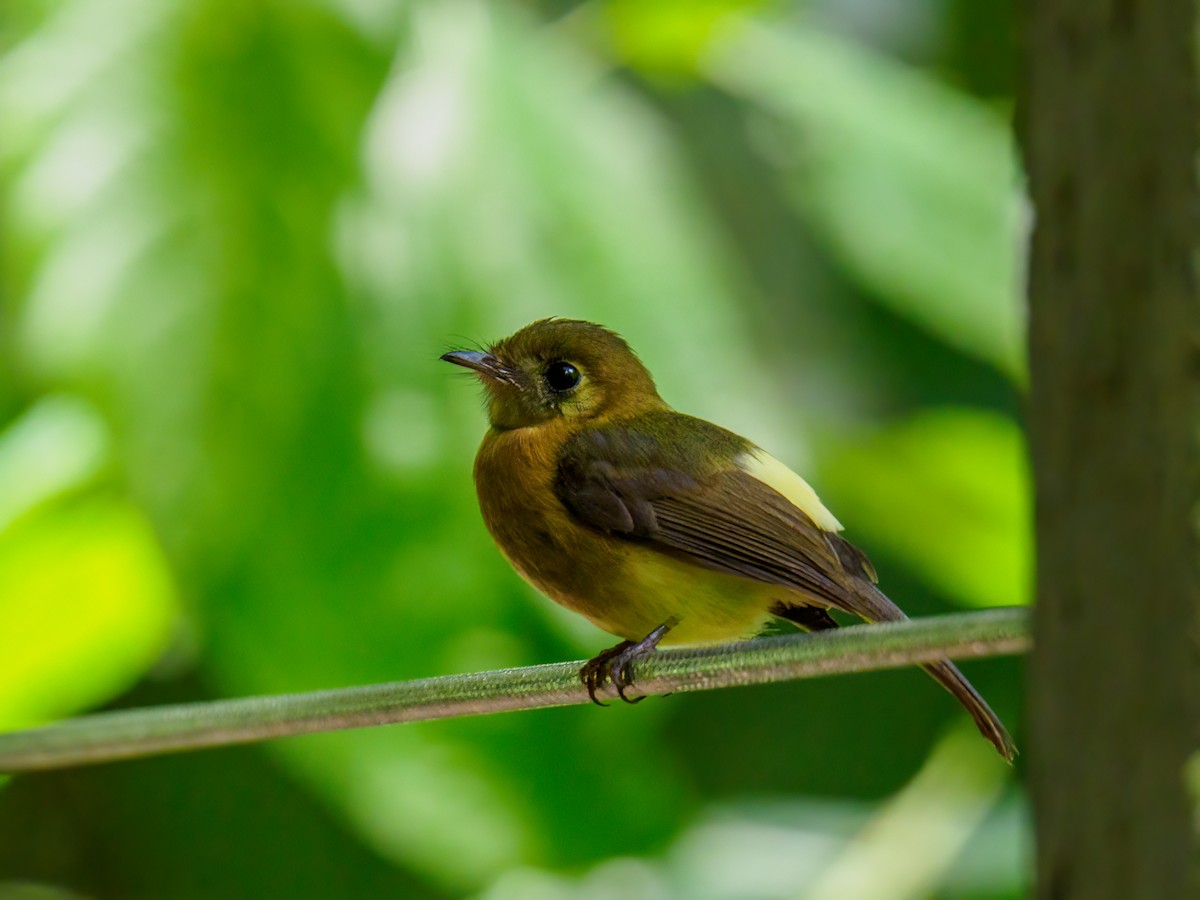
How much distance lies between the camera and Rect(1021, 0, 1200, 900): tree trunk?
77 cm

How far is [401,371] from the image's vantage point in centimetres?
286

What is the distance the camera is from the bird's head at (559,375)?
106 inches

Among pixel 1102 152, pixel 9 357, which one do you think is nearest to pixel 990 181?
pixel 9 357

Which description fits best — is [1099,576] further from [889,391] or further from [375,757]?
[889,391]

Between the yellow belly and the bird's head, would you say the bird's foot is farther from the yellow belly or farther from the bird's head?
the bird's head

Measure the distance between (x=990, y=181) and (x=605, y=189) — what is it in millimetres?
1224

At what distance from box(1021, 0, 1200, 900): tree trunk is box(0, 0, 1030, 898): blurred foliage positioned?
6.53 ft

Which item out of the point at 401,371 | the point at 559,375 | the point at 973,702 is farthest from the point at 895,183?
the point at 973,702

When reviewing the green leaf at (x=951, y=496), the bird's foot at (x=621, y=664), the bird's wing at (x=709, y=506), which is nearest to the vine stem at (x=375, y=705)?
the bird's foot at (x=621, y=664)

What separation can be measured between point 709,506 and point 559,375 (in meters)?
0.49

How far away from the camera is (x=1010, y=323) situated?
3.50 meters

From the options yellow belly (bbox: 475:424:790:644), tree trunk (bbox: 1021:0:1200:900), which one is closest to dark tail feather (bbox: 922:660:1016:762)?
yellow belly (bbox: 475:424:790:644)

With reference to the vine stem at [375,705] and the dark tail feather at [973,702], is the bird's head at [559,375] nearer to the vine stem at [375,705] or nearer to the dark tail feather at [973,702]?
the dark tail feather at [973,702]

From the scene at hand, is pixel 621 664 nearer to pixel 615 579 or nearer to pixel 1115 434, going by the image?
pixel 615 579
